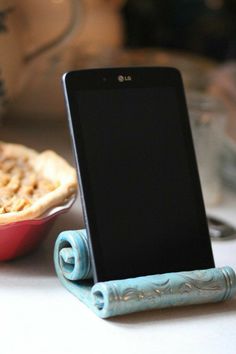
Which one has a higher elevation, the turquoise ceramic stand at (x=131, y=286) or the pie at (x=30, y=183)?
the pie at (x=30, y=183)

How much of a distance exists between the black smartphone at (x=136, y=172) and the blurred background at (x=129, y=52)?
24 cm

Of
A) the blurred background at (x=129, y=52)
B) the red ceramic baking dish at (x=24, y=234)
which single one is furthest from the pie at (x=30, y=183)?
the blurred background at (x=129, y=52)

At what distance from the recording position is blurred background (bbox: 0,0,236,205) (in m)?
0.84

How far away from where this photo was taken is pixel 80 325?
0.50 meters

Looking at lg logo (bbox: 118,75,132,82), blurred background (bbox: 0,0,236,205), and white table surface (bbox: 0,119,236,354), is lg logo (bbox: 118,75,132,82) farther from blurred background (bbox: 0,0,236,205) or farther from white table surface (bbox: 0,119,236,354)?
blurred background (bbox: 0,0,236,205)

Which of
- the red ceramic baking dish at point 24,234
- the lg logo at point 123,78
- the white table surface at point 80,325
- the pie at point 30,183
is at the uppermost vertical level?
the lg logo at point 123,78

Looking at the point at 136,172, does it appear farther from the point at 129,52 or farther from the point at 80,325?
the point at 129,52

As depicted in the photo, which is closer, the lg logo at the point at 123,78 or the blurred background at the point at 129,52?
the lg logo at the point at 123,78

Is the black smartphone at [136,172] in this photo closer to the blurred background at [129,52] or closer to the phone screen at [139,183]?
the phone screen at [139,183]

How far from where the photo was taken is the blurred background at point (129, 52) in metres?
0.84

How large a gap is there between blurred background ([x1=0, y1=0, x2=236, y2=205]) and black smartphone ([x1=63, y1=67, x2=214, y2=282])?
24 centimetres

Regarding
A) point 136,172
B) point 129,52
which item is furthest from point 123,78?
point 129,52

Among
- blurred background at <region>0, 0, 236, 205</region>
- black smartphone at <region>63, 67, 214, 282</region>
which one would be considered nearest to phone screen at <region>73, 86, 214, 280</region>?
black smartphone at <region>63, 67, 214, 282</region>

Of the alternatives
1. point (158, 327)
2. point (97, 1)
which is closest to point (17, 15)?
point (97, 1)
